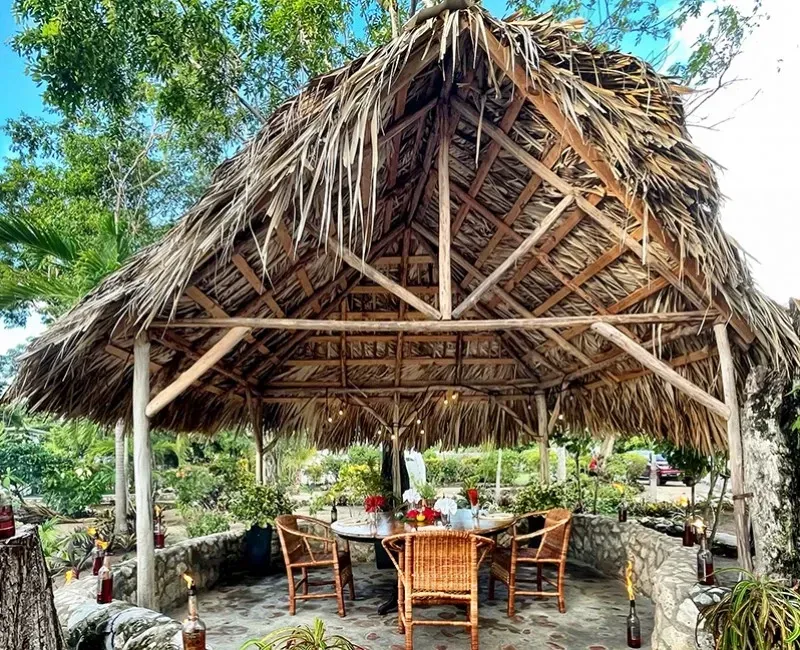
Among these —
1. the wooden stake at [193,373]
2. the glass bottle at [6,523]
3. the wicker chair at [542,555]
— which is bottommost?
the wicker chair at [542,555]

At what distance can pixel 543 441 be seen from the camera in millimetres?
7754

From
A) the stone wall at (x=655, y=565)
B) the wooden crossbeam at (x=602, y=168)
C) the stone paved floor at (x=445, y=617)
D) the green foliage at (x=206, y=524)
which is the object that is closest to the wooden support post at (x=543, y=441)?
the stone wall at (x=655, y=565)

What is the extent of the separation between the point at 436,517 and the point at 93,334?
2.94 metres

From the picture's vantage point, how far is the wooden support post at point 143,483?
3830mm

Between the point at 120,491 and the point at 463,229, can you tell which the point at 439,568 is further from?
the point at 120,491

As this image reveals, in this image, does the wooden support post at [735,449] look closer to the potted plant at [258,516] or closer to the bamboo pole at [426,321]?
the bamboo pole at [426,321]

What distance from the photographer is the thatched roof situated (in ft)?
11.3

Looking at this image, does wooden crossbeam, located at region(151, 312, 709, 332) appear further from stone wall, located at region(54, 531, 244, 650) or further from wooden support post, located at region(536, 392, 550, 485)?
wooden support post, located at region(536, 392, 550, 485)

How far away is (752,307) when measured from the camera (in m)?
3.94

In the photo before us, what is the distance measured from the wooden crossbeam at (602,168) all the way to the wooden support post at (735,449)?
14cm

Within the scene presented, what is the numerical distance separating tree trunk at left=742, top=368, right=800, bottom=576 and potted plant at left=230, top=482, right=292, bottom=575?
440cm

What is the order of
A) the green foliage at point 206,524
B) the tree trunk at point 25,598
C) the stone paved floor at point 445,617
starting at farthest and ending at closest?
the green foliage at point 206,524 < the stone paved floor at point 445,617 < the tree trunk at point 25,598

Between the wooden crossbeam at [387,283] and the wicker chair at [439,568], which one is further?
the wooden crossbeam at [387,283]

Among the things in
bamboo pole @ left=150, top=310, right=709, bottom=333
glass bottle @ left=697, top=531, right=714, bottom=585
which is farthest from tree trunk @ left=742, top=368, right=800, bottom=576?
bamboo pole @ left=150, top=310, right=709, bottom=333
